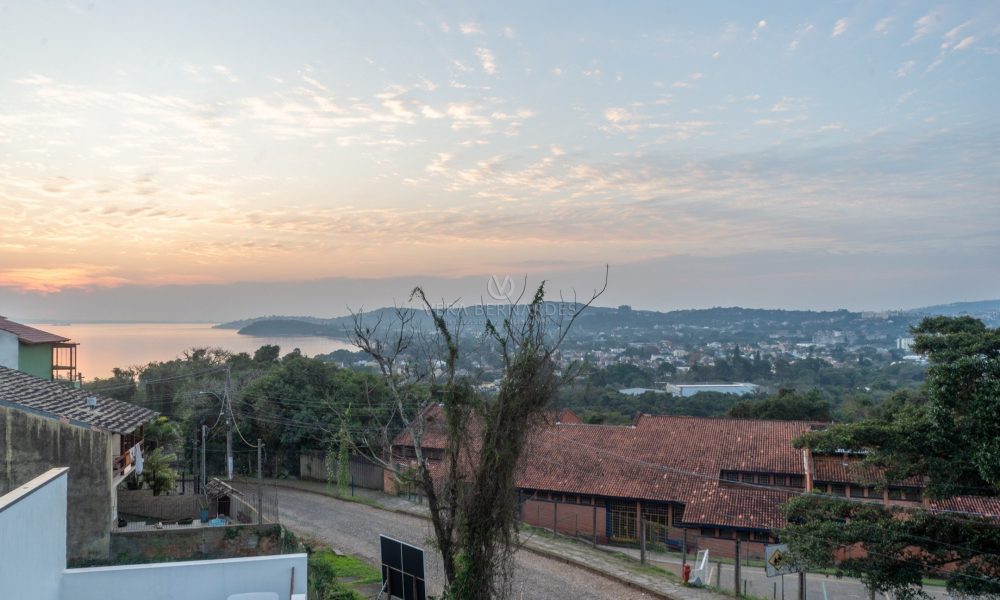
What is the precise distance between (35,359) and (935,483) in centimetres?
2502

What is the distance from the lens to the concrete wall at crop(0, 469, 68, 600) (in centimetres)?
640

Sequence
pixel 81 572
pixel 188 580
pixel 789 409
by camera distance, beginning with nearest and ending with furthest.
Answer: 1. pixel 81 572
2. pixel 188 580
3. pixel 789 409

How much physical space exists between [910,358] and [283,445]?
9412 cm

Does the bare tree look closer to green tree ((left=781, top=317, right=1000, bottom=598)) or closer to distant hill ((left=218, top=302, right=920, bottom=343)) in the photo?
green tree ((left=781, top=317, right=1000, bottom=598))

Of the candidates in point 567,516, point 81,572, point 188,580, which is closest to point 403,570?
point 188,580

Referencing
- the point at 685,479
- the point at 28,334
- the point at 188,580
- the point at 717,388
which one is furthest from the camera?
the point at 717,388

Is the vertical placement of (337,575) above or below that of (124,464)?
below

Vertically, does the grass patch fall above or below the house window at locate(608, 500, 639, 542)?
above

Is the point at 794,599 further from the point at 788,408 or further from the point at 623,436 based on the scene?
the point at 788,408

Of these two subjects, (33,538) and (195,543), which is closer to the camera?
(33,538)

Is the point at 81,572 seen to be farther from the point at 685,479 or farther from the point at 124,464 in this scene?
the point at 685,479

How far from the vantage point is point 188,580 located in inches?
352

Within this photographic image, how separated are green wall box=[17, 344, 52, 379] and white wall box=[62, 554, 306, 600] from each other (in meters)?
15.5

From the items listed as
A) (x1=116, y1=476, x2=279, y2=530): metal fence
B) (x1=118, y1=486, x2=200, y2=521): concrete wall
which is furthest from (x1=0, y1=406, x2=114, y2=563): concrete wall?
(x1=118, y1=486, x2=200, y2=521): concrete wall
